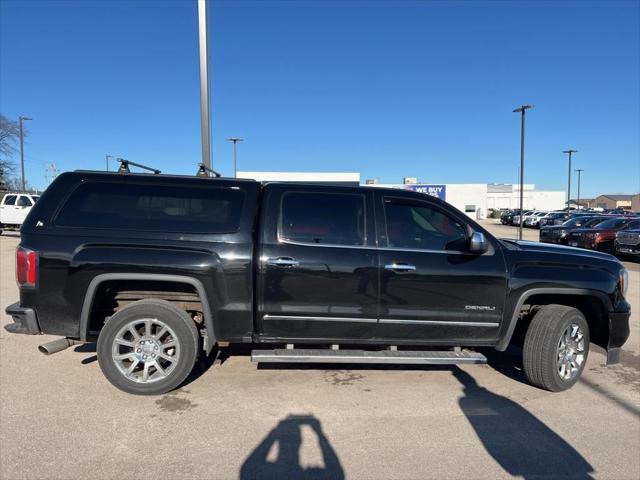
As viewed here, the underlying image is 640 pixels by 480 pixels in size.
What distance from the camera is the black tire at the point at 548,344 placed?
428cm

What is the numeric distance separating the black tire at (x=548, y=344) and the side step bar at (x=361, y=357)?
567 millimetres

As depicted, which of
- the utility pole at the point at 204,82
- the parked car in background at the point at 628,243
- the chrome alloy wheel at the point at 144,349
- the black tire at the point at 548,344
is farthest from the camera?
the parked car in background at the point at 628,243

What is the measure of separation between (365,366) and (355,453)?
1.82 meters

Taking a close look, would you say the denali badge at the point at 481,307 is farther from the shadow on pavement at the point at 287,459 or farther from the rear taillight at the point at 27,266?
the rear taillight at the point at 27,266

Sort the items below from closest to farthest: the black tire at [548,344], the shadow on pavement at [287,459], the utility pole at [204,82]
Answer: the shadow on pavement at [287,459]
the black tire at [548,344]
the utility pole at [204,82]

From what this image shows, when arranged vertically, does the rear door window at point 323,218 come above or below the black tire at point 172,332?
above

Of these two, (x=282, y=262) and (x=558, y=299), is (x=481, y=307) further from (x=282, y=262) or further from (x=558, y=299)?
(x=282, y=262)

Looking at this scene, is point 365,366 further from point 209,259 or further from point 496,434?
point 209,259

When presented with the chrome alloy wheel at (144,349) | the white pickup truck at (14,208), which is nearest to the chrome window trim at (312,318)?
the chrome alloy wheel at (144,349)

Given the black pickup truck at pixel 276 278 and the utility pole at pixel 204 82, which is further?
the utility pole at pixel 204 82

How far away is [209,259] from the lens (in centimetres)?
398

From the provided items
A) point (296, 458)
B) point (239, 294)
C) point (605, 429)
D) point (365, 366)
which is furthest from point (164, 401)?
point (605, 429)

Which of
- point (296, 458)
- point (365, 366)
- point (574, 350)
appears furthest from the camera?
point (365, 366)

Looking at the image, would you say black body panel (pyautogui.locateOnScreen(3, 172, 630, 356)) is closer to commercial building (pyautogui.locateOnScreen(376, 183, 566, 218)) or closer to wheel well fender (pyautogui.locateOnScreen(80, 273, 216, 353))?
wheel well fender (pyautogui.locateOnScreen(80, 273, 216, 353))
